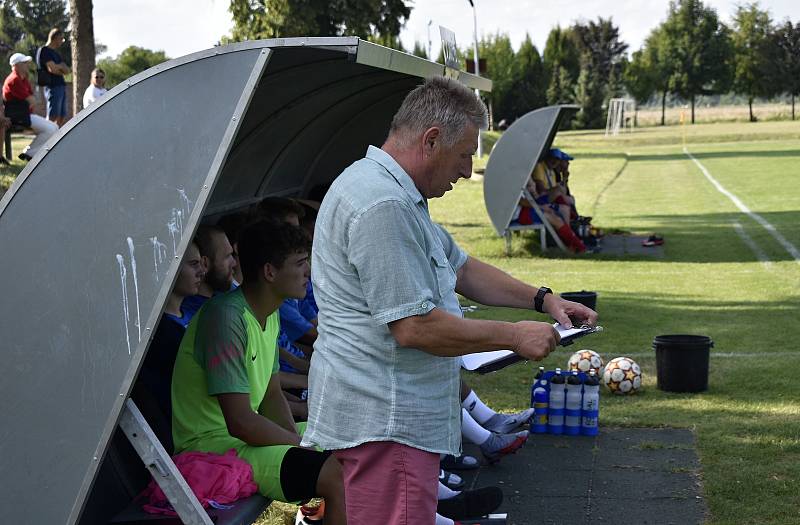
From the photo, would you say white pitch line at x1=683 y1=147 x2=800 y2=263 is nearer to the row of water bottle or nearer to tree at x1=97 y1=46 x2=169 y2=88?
the row of water bottle

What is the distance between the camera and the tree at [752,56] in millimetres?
95062

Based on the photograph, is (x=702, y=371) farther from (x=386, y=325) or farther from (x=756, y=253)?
(x=756, y=253)

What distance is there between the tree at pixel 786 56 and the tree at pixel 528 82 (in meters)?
20.8

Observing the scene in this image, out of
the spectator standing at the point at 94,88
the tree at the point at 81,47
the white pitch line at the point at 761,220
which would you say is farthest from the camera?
the tree at the point at 81,47

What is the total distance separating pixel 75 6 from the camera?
18906mm

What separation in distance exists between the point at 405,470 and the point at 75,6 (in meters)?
17.2

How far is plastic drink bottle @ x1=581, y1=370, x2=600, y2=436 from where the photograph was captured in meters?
7.23

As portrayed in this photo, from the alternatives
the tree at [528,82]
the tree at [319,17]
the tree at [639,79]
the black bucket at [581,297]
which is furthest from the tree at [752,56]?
the black bucket at [581,297]

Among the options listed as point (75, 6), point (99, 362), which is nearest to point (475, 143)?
point (99, 362)

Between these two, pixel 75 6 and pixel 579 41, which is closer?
pixel 75 6

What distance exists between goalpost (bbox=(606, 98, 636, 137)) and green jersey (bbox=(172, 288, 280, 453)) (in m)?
73.0

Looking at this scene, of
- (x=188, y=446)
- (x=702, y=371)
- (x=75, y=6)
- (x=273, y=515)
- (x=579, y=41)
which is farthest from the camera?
(x=579, y=41)

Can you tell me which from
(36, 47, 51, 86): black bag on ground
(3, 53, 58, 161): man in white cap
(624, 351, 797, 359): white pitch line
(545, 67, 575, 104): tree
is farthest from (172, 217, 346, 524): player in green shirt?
(545, 67, 575, 104): tree

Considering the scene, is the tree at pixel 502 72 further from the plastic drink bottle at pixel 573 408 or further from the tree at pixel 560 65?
the plastic drink bottle at pixel 573 408
